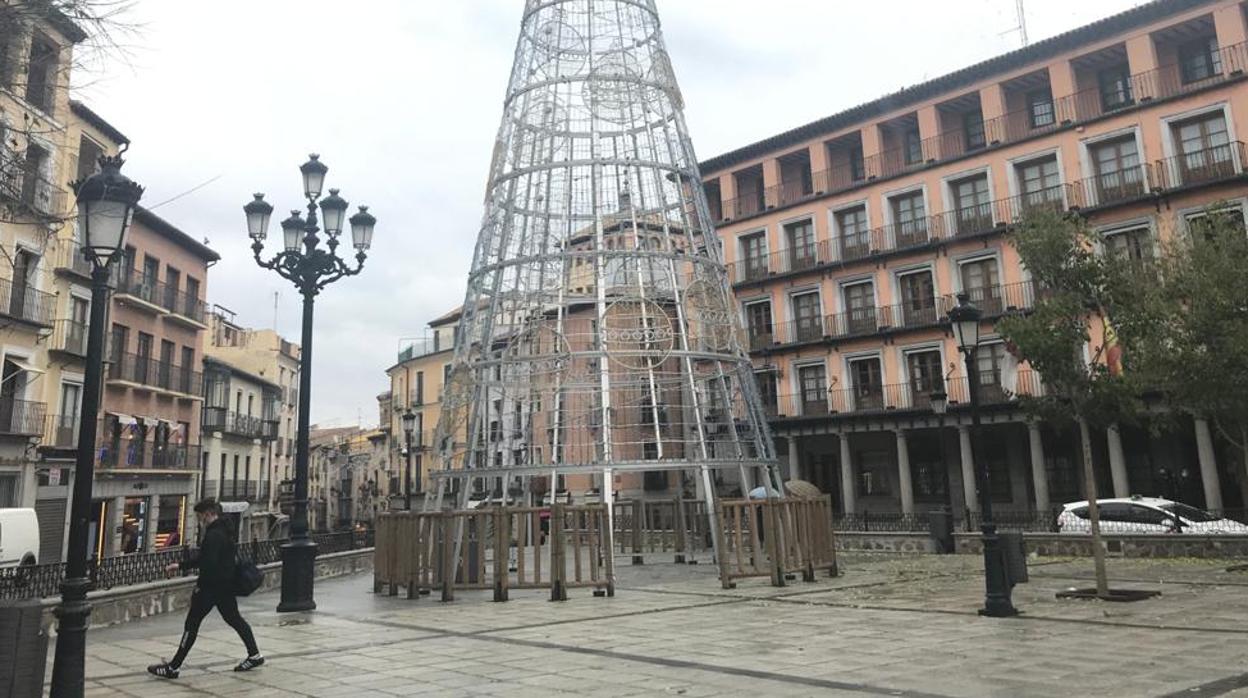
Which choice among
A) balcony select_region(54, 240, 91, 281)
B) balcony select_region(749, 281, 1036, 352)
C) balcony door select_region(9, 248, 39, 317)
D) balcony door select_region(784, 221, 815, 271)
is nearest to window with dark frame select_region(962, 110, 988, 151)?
balcony select_region(749, 281, 1036, 352)

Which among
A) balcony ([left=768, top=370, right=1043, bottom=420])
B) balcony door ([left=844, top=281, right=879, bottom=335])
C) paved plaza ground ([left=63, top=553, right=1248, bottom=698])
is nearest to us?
paved plaza ground ([left=63, top=553, right=1248, bottom=698])

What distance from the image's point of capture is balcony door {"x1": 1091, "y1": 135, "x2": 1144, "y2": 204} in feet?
103

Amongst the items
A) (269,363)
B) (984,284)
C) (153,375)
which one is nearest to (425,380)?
(269,363)

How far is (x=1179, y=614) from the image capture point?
1070cm

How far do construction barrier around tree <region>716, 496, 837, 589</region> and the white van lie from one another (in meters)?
15.4

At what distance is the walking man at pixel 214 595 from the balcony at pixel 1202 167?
31.9 meters

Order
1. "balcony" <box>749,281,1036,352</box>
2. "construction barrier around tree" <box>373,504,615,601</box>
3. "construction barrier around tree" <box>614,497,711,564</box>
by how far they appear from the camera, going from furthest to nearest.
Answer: "balcony" <box>749,281,1036,352</box>
"construction barrier around tree" <box>614,497,711,564</box>
"construction barrier around tree" <box>373,504,615,601</box>

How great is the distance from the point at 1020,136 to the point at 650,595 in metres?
28.0

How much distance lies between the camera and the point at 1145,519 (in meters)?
22.2

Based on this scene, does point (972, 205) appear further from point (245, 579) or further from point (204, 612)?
point (204, 612)

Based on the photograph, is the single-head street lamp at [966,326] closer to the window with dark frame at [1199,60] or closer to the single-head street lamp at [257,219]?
the single-head street lamp at [257,219]

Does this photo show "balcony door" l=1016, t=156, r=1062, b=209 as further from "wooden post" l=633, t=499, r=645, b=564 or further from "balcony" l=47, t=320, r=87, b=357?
"balcony" l=47, t=320, r=87, b=357

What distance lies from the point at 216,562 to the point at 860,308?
32998mm

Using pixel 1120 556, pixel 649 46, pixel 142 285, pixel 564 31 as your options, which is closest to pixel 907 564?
pixel 1120 556
